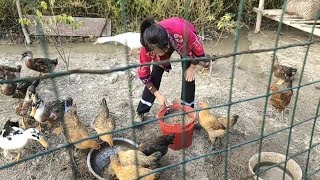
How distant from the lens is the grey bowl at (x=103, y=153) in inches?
130

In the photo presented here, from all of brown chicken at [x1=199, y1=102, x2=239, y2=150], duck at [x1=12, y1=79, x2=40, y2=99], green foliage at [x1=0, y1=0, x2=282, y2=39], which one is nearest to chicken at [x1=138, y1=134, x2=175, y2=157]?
brown chicken at [x1=199, y1=102, x2=239, y2=150]

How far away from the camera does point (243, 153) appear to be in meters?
3.68

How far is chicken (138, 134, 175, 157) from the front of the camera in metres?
3.17

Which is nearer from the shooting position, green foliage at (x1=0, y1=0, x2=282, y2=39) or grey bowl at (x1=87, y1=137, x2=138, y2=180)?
grey bowl at (x1=87, y1=137, x2=138, y2=180)

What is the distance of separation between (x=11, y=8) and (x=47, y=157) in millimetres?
4216

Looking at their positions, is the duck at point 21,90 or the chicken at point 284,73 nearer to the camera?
the duck at point 21,90

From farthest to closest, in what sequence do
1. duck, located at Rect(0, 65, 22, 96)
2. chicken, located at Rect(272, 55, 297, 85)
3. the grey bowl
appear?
chicken, located at Rect(272, 55, 297, 85) < duck, located at Rect(0, 65, 22, 96) < the grey bowl

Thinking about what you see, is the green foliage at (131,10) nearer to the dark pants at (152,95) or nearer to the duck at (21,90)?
the duck at (21,90)

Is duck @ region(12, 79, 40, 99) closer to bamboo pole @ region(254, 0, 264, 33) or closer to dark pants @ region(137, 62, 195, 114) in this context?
dark pants @ region(137, 62, 195, 114)

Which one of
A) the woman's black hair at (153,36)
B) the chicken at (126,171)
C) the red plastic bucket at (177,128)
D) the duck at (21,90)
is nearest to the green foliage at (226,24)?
the red plastic bucket at (177,128)

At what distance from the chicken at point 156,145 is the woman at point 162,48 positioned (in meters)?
0.39

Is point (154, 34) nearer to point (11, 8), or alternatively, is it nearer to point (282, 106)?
point (282, 106)

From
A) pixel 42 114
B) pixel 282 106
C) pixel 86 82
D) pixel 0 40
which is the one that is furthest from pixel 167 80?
pixel 0 40

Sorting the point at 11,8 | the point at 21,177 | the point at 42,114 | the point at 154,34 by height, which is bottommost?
the point at 21,177
